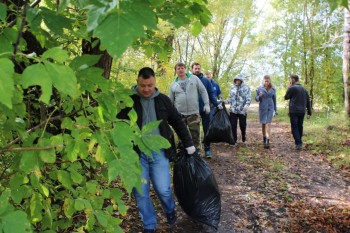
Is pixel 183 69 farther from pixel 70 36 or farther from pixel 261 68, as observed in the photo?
pixel 261 68

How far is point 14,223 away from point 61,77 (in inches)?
19.7

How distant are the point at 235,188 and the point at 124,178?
4.46m

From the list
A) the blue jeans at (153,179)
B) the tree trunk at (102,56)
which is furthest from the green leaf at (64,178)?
the blue jeans at (153,179)

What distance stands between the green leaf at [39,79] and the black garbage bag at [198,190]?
9.86ft

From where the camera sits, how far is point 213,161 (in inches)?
271

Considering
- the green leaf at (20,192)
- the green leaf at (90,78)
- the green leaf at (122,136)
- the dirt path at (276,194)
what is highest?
the green leaf at (90,78)

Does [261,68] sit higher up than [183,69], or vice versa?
[261,68]

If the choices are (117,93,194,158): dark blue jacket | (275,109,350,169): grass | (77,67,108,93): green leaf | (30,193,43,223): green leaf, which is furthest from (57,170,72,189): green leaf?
(275,109,350,169): grass

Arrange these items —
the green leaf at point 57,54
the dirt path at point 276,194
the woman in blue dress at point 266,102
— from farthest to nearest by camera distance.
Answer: the woman in blue dress at point 266,102, the dirt path at point 276,194, the green leaf at point 57,54

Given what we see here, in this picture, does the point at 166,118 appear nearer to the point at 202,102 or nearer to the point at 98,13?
the point at 98,13

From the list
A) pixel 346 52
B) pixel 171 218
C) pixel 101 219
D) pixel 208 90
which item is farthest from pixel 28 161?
pixel 346 52

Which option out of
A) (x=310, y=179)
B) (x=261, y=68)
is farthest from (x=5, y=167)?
(x=261, y=68)

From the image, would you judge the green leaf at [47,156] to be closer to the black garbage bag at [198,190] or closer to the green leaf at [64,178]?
the green leaf at [64,178]

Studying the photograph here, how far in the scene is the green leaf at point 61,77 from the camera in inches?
31.2
